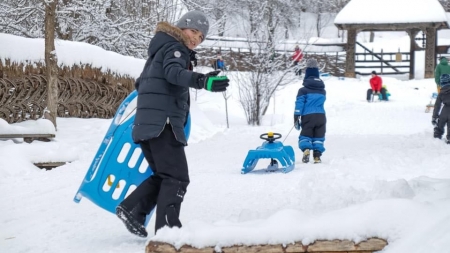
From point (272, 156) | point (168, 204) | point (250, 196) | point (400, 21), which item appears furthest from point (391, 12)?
point (168, 204)

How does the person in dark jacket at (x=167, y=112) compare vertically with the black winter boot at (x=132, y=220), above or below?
above

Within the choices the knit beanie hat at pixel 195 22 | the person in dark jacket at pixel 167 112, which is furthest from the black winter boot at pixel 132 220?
the knit beanie hat at pixel 195 22

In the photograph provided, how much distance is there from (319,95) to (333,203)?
5978 millimetres

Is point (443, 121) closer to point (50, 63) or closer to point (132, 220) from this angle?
point (50, 63)

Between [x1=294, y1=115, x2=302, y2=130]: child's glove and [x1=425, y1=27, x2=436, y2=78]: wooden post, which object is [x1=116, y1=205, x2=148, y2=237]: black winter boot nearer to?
[x1=294, y1=115, x2=302, y2=130]: child's glove

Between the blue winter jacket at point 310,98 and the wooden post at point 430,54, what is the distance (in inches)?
1108

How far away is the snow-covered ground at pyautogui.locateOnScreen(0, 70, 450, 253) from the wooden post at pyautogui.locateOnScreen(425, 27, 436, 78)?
19.8 m

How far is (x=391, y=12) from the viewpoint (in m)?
38.1

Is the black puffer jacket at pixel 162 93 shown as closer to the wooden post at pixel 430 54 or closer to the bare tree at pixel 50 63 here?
the bare tree at pixel 50 63

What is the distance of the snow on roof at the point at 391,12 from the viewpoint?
37.2 meters

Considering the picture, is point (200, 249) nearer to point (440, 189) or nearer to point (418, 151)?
point (440, 189)

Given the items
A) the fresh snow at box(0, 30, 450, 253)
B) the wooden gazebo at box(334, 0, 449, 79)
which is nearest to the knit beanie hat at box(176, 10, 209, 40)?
→ the fresh snow at box(0, 30, 450, 253)

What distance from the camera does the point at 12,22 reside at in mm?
17469

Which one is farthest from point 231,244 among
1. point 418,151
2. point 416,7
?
point 416,7
